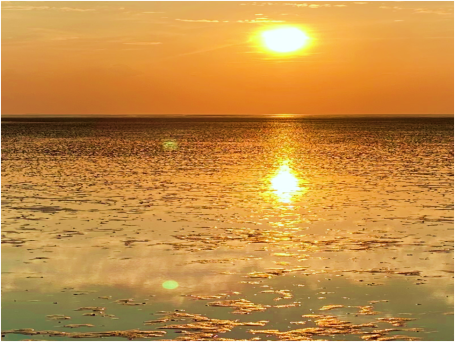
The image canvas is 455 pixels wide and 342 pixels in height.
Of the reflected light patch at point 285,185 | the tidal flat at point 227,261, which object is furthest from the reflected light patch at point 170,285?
the reflected light patch at point 285,185

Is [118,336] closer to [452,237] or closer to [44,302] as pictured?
[44,302]

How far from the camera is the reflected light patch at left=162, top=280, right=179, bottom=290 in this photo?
655 inches

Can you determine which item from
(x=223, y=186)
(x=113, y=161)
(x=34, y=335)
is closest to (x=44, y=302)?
(x=34, y=335)

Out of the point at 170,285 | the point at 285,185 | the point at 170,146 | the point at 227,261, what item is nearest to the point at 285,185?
the point at 285,185

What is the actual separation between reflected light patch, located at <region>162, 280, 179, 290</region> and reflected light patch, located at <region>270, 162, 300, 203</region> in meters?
16.4

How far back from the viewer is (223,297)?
51.4 ft

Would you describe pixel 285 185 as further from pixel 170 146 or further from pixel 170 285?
pixel 170 146

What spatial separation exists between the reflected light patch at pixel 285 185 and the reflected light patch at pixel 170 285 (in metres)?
16.4

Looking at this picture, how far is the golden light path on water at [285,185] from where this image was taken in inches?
1384

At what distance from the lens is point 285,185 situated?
40906mm

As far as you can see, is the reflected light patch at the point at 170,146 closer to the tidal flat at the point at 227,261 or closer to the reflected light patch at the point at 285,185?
the reflected light patch at the point at 285,185

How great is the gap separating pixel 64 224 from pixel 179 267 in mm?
8591

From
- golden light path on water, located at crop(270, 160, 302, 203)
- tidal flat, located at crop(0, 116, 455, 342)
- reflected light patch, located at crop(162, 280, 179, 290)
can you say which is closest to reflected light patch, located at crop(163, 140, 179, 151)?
golden light path on water, located at crop(270, 160, 302, 203)

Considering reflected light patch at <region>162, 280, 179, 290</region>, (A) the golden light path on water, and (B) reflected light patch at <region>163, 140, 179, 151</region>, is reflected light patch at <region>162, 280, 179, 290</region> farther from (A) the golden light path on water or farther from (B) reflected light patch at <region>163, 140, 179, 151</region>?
(B) reflected light patch at <region>163, 140, 179, 151</region>
